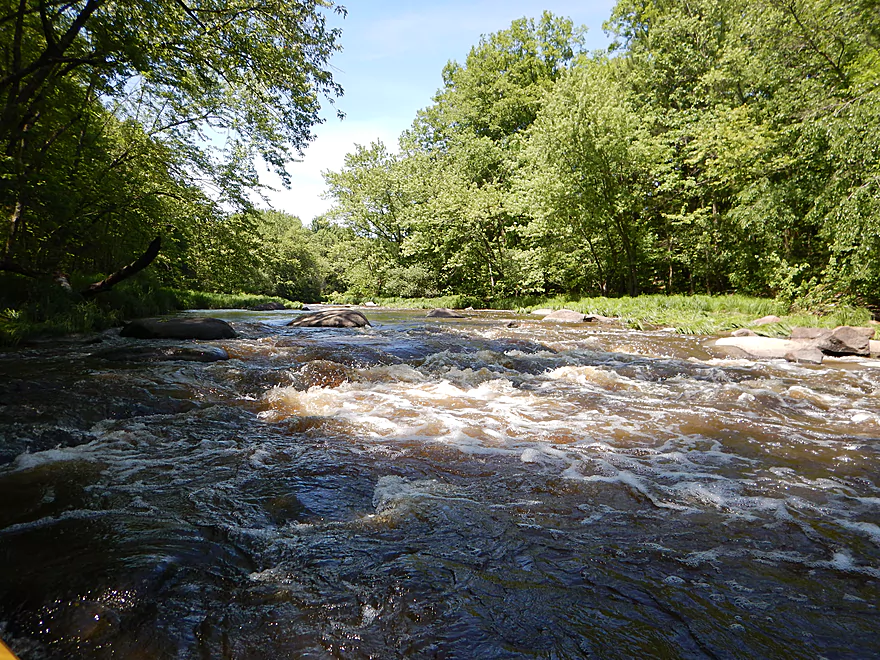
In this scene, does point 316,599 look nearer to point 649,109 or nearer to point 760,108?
point 760,108

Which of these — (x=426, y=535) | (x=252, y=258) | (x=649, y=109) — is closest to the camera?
(x=426, y=535)

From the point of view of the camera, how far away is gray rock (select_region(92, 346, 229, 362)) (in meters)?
6.68

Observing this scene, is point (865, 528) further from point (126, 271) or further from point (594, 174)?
point (594, 174)

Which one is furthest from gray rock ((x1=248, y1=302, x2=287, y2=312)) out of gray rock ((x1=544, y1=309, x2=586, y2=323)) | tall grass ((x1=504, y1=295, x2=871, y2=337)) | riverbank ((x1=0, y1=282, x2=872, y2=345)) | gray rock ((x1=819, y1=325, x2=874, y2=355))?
gray rock ((x1=819, y1=325, x2=874, y2=355))

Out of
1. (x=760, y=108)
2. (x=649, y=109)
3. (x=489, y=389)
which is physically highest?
(x=649, y=109)

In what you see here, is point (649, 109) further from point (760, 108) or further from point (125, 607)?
point (125, 607)

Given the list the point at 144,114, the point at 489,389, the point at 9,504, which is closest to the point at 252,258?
the point at 144,114

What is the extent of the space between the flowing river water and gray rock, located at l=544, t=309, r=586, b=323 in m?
11.4

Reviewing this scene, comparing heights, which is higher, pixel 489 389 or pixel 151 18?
pixel 151 18

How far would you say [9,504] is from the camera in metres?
2.40

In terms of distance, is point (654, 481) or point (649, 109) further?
point (649, 109)

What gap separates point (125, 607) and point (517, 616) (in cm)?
149

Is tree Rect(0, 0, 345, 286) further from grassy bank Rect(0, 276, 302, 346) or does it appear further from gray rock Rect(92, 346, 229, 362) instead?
gray rock Rect(92, 346, 229, 362)

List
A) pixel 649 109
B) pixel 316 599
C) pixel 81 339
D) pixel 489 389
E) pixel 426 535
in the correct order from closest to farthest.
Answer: pixel 316 599
pixel 426 535
pixel 489 389
pixel 81 339
pixel 649 109
